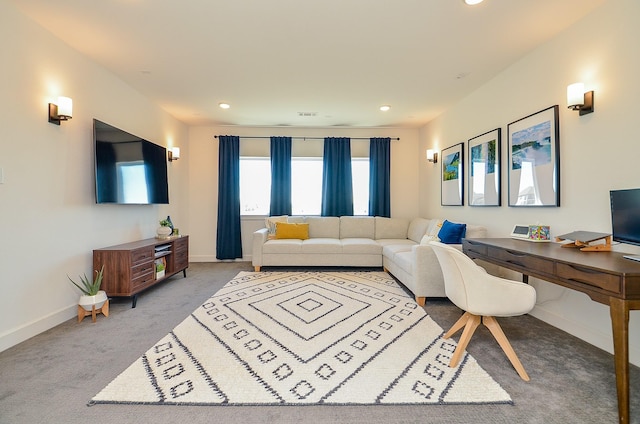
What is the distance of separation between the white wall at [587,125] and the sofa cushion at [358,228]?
92.1 inches

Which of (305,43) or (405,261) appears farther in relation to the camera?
(405,261)

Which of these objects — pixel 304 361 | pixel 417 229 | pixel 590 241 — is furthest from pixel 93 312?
pixel 417 229

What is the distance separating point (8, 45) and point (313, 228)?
4144 mm

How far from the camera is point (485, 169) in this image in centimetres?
353

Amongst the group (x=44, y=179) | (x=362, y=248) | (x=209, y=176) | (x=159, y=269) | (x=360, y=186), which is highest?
(x=209, y=176)

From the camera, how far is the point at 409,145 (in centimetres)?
564

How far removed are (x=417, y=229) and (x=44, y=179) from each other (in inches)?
188

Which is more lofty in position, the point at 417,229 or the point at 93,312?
the point at 417,229

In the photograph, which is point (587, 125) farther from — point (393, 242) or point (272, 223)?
point (272, 223)

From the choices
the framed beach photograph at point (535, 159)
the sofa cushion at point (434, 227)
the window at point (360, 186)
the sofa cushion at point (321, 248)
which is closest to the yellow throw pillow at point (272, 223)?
the sofa cushion at point (321, 248)

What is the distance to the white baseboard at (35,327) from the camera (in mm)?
2145

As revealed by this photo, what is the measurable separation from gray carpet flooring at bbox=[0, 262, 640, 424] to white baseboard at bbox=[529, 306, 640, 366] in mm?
56

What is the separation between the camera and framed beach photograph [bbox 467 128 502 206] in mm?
3297

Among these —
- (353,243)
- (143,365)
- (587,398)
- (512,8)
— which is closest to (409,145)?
(353,243)
